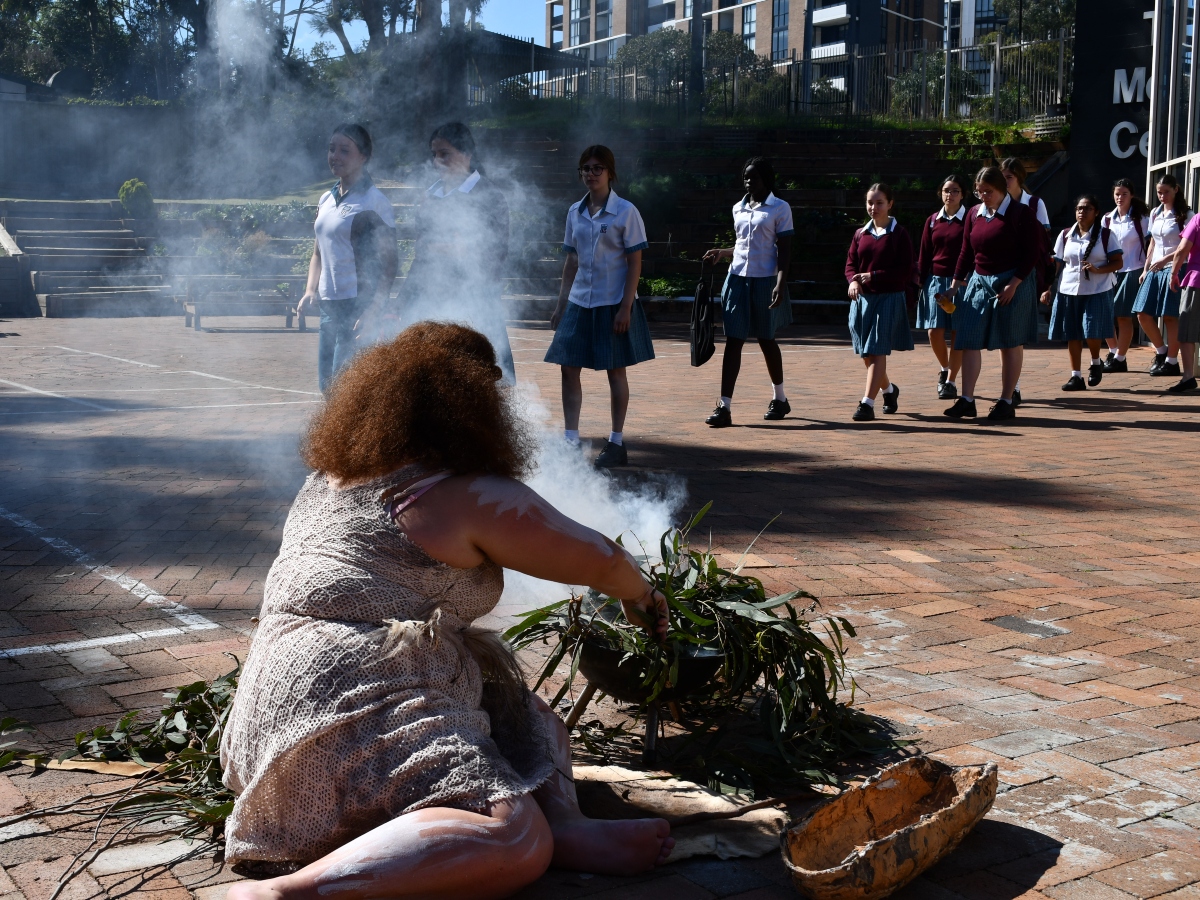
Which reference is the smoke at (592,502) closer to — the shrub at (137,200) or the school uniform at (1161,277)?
the school uniform at (1161,277)

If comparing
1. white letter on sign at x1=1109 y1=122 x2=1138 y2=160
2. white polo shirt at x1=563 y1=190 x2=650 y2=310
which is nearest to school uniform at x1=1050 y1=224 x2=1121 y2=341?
white polo shirt at x1=563 y1=190 x2=650 y2=310

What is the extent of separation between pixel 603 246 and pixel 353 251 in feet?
4.60

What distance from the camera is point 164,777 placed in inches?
103

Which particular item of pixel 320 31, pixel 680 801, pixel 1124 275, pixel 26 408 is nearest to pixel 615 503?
pixel 680 801

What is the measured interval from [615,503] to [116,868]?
2.86 meters

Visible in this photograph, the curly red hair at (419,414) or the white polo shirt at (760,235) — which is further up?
the white polo shirt at (760,235)

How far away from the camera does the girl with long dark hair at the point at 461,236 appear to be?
597 centimetres

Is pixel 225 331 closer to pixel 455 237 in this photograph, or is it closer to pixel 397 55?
pixel 455 237

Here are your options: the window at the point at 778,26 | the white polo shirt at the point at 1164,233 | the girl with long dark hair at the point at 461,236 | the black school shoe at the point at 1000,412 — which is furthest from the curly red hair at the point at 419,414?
the window at the point at 778,26

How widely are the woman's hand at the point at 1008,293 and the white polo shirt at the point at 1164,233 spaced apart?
3468mm

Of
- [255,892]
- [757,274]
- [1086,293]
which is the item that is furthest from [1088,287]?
[255,892]

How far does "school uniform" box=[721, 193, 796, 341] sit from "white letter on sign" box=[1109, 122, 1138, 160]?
10.6 m

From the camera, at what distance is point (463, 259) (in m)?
6.07

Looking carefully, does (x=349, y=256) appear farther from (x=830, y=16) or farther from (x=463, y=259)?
(x=830, y=16)
